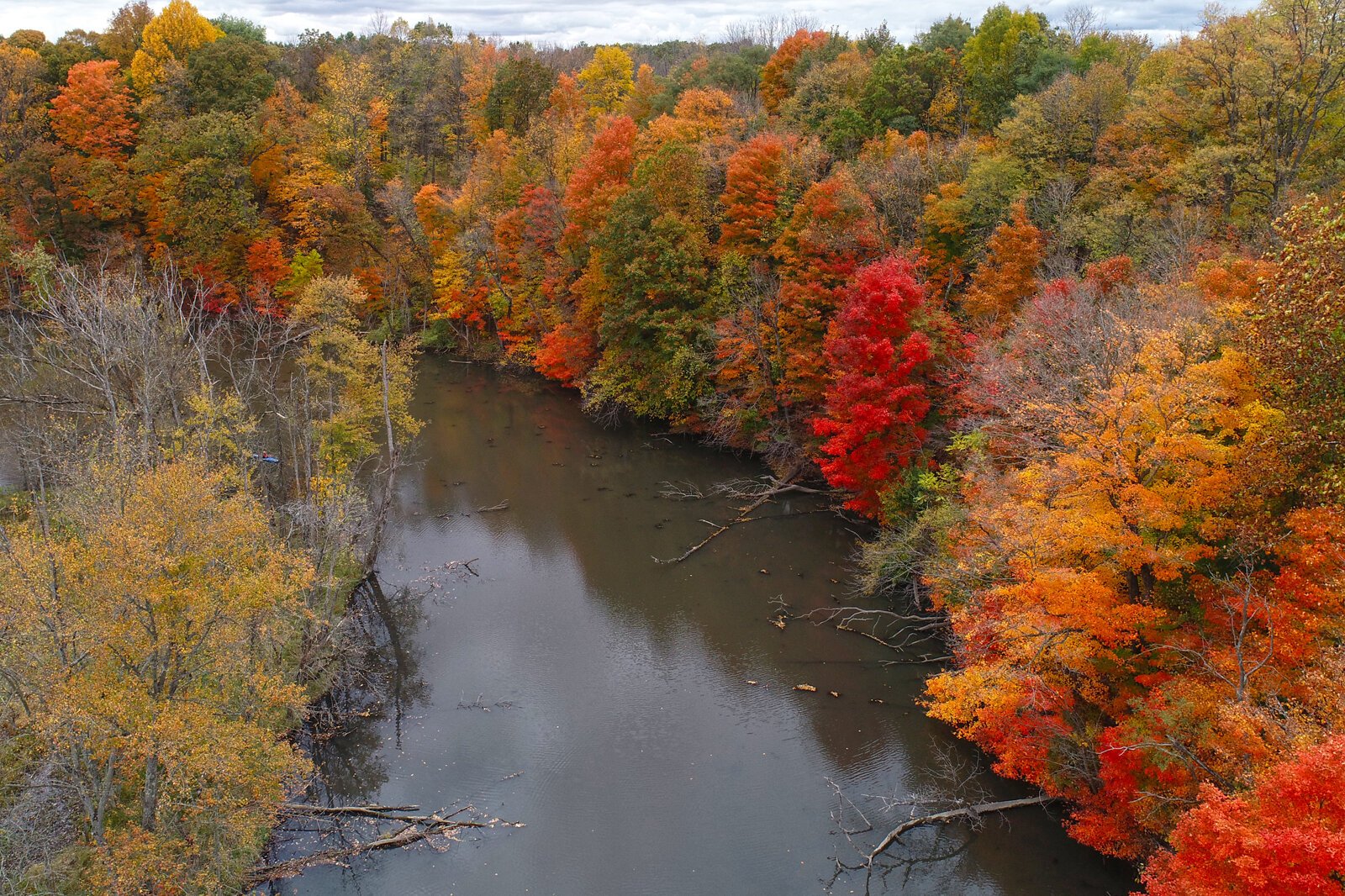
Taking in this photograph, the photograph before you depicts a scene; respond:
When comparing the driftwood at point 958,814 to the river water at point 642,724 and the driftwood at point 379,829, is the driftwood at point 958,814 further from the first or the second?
the driftwood at point 379,829

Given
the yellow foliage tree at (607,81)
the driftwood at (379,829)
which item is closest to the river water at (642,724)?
the driftwood at (379,829)

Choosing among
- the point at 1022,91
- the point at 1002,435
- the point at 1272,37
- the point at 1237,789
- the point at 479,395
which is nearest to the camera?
the point at 1237,789

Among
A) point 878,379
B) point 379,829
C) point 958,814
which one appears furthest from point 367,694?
point 878,379

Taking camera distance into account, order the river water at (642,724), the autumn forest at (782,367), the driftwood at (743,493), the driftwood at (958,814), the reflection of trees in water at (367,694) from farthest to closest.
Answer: the driftwood at (743,493), the reflection of trees in water at (367,694), the driftwood at (958,814), the river water at (642,724), the autumn forest at (782,367)

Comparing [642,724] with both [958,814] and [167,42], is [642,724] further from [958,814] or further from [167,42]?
[167,42]

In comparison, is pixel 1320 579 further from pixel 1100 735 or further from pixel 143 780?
pixel 143 780

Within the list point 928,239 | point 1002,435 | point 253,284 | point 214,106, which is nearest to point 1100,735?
point 1002,435
